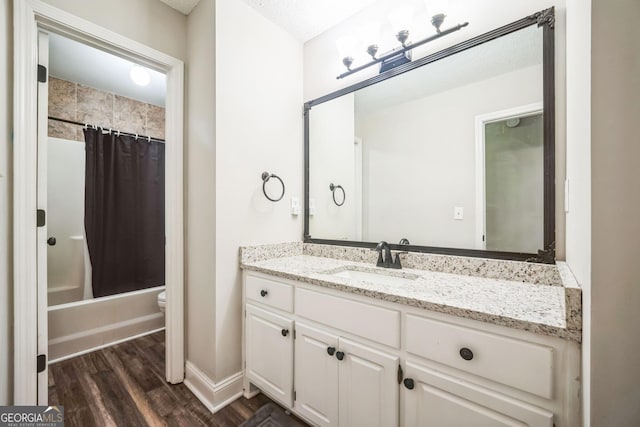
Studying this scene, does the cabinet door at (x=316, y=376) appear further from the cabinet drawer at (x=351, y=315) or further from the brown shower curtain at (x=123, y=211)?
the brown shower curtain at (x=123, y=211)

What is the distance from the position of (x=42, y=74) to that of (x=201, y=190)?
950 mm

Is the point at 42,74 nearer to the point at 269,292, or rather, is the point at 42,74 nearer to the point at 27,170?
the point at 27,170

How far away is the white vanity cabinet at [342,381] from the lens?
99 centimetres

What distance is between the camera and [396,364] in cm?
97

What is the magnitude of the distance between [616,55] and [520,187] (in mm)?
791

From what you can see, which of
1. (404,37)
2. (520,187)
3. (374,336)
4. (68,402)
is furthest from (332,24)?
(68,402)

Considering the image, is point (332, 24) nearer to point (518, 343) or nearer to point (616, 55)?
point (616, 55)

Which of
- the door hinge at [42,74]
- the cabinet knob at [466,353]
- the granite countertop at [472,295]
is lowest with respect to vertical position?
the cabinet knob at [466,353]

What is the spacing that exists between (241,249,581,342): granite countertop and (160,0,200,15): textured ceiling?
172 cm

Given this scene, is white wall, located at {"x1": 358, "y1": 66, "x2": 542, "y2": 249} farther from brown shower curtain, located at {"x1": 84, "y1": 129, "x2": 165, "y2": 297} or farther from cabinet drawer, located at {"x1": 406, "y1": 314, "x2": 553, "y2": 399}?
brown shower curtain, located at {"x1": 84, "y1": 129, "x2": 165, "y2": 297}

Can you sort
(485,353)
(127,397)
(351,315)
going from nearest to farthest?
(485,353) → (351,315) → (127,397)

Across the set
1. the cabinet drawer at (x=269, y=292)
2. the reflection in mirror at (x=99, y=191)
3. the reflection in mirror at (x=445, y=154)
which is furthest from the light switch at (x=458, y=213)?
the reflection in mirror at (x=99, y=191)

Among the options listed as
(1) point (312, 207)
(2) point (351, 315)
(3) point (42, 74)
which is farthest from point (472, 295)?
(3) point (42, 74)

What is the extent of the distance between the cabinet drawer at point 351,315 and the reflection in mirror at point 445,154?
618mm
